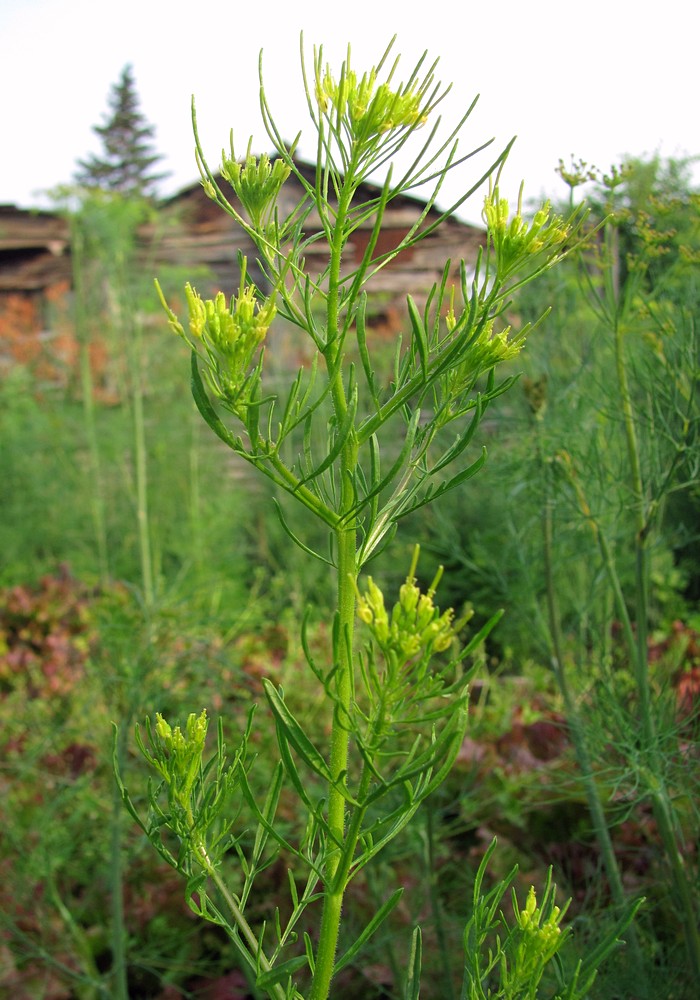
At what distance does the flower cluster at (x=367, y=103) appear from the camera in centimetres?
70

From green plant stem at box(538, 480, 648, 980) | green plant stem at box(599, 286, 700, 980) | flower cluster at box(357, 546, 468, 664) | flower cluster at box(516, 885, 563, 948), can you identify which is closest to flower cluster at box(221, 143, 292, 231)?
flower cluster at box(357, 546, 468, 664)

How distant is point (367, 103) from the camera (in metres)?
0.71

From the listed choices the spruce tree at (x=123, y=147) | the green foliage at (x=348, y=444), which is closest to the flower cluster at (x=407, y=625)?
the green foliage at (x=348, y=444)

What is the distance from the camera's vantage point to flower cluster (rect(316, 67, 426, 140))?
70cm

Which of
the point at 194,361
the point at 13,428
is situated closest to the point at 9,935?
the point at 194,361

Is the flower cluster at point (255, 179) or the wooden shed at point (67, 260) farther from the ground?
the wooden shed at point (67, 260)

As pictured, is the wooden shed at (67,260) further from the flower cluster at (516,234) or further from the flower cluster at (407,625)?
the flower cluster at (407,625)

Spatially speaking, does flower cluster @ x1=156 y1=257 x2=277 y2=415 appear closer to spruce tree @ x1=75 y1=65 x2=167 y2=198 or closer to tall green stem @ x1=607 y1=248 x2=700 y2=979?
tall green stem @ x1=607 y1=248 x2=700 y2=979

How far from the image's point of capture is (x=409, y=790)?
70cm

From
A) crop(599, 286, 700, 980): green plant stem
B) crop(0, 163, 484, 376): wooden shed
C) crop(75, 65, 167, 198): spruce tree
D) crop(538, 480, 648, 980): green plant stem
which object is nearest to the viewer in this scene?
crop(599, 286, 700, 980): green plant stem

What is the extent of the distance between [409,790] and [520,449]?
129 cm

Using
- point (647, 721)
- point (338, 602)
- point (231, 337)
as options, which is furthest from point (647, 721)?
point (231, 337)

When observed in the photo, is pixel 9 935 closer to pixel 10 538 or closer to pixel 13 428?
pixel 10 538

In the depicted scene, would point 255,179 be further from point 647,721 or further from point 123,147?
point 123,147
